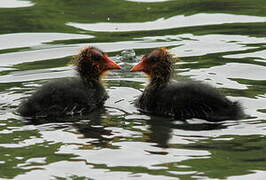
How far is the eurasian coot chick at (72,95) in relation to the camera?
1093cm

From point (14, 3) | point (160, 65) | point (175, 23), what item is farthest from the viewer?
point (14, 3)

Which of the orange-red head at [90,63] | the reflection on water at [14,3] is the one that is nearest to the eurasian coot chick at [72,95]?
the orange-red head at [90,63]

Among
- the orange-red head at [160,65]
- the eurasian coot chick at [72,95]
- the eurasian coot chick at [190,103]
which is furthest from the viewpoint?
the orange-red head at [160,65]

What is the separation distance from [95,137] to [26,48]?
5.70 m

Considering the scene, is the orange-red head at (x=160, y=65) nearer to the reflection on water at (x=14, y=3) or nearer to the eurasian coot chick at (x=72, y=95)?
the eurasian coot chick at (x=72, y=95)

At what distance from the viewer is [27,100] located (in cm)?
1102

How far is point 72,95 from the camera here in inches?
438

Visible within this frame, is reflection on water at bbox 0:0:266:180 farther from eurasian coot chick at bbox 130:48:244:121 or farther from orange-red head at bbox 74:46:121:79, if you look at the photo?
orange-red head at bbox 74:46:121:79

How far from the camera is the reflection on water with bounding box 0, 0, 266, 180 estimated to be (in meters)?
9.04

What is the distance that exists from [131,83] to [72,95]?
6.09 feet

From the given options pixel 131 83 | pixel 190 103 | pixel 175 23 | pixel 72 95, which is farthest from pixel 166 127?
pixel 175 23

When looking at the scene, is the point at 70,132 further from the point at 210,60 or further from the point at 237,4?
the point at 237,4

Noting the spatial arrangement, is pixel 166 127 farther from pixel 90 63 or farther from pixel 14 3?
pixel 14 3

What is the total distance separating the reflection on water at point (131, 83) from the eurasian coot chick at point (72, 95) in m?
0.16
